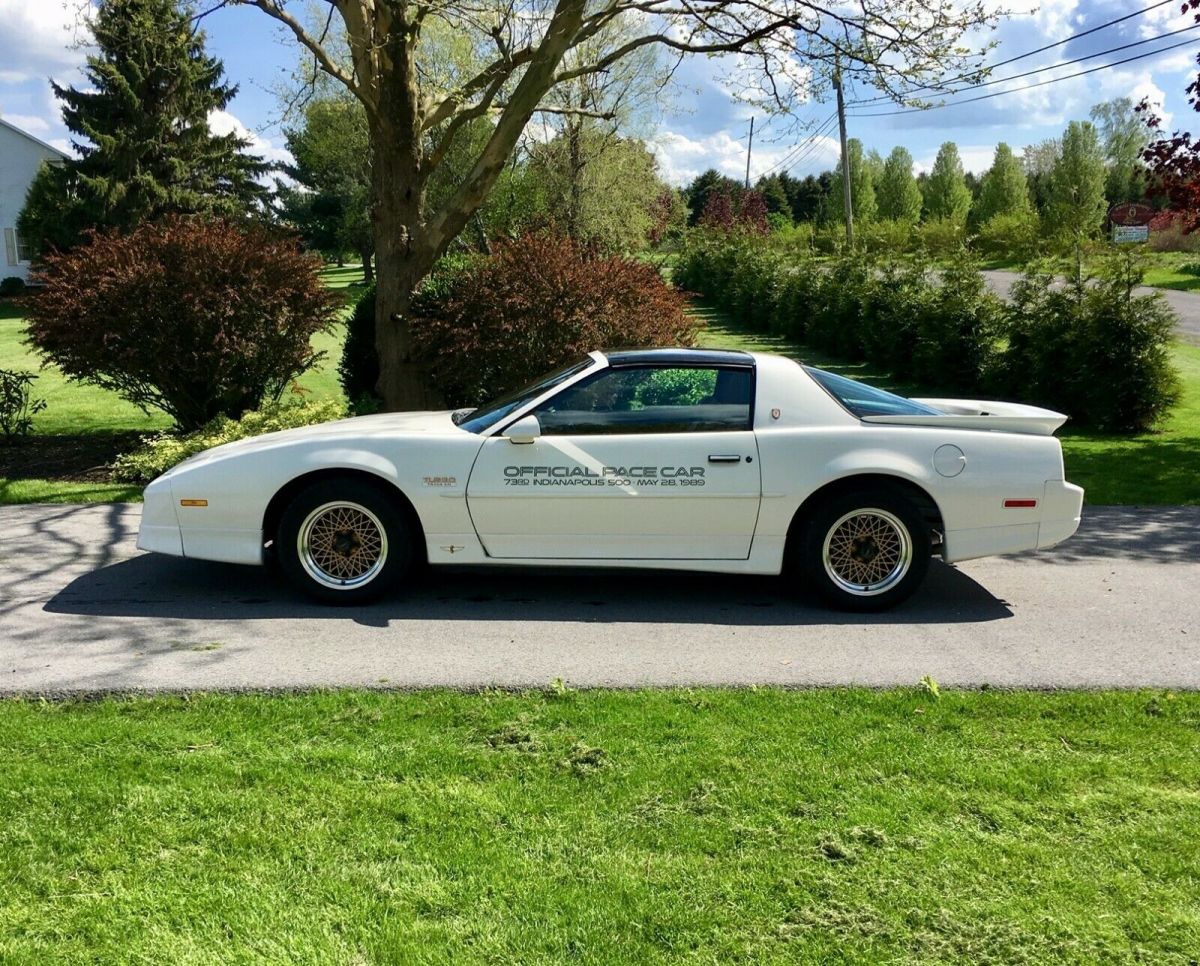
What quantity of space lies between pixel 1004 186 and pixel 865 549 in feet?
187

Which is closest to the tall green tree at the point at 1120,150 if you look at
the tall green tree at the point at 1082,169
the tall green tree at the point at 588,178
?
the tall green tree at the point at 1082,169

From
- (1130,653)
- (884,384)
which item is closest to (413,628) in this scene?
(1130,653)

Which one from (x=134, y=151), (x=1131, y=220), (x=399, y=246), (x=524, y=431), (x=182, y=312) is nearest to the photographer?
(x=524, y=431)

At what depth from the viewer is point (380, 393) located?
11109 millimetres

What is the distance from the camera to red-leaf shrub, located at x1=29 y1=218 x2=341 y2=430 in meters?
10.0

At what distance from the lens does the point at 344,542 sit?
5750 mm

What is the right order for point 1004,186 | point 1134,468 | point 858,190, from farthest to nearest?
1. point 858,190
2. point 1004,186
3. point 1134,468

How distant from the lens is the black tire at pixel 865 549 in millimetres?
5641

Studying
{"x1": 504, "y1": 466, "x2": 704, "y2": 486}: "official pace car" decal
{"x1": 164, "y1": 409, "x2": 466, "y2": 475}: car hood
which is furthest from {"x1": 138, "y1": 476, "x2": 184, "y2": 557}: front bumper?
{"x1": 504, "y1": 466, "x2": 704, "y2": 486}: "official pace car" decal

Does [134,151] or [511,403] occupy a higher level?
[134,151]

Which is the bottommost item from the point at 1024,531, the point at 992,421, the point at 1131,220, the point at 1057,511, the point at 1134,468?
the point at 1134,468

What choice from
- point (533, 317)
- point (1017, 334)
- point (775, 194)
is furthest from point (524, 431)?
point (775, 194)

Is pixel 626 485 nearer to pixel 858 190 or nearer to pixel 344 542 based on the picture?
pixel 344 542

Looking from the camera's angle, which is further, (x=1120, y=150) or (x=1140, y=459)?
(x=1120, y=150)
